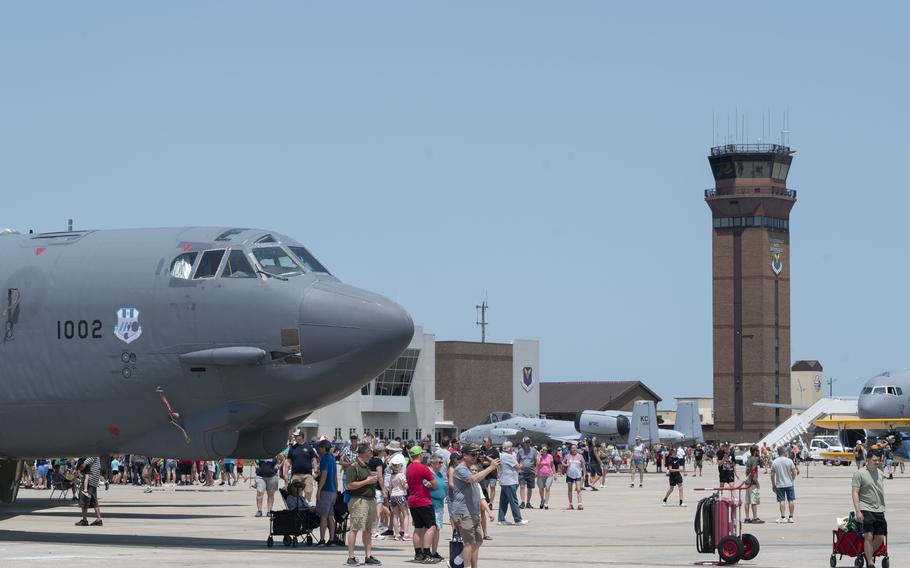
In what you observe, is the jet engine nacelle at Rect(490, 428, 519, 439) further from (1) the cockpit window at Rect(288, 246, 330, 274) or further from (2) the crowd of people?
(1) the cockpit window at Rect(288, 246, 330, 274)

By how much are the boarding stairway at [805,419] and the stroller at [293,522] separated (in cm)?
7689

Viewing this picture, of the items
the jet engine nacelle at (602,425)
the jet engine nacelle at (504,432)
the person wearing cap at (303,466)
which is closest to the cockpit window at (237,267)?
the person wearing cap at (303,466)

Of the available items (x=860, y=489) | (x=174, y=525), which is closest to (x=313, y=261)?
(x=174, y=525)

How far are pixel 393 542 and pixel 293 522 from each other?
288 cm

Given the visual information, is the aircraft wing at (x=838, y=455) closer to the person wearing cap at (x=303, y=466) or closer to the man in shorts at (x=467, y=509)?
the person wearing cap at (x=303, y=466)

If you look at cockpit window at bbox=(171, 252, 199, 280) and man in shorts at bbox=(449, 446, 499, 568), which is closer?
man in shorts at bbox=(449, 446, 499, 568)

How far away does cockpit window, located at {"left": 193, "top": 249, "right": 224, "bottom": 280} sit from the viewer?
22.0 m

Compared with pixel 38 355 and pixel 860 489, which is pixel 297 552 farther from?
pixel 860 489

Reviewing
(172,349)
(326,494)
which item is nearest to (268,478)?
(326,494)

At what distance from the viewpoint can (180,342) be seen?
21.8 meters

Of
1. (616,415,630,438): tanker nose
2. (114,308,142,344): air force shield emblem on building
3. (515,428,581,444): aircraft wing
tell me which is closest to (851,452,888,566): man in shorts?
(114,308,142,344): air force shield emblem on building

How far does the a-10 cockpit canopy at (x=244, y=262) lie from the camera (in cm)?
2192

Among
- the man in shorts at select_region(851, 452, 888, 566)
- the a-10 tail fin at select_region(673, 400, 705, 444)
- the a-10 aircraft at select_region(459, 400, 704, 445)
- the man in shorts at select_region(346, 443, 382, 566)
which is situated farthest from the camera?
the a-10 tail fin at select_region(673, 400, 705, 444)

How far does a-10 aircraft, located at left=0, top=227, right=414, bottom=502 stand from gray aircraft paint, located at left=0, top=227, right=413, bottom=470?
2 cm
